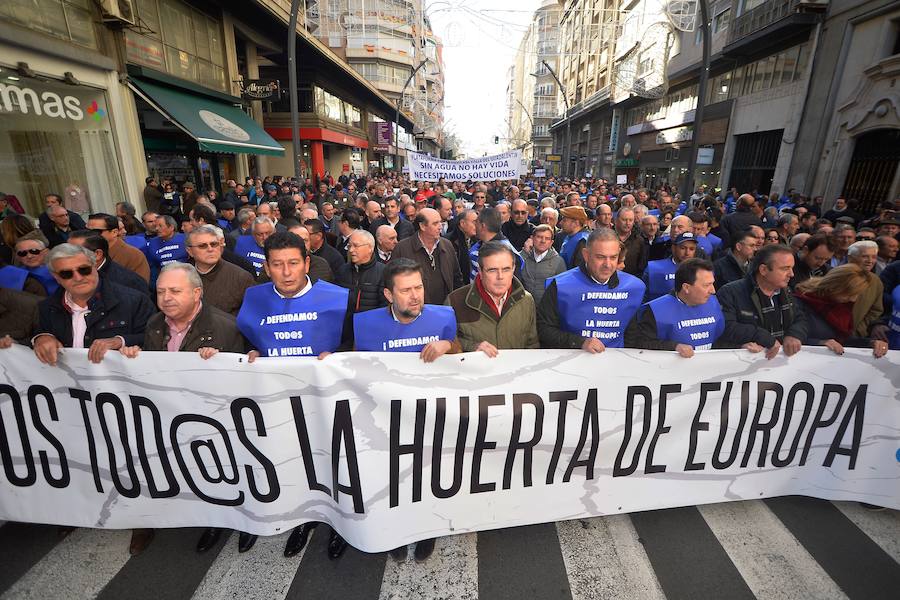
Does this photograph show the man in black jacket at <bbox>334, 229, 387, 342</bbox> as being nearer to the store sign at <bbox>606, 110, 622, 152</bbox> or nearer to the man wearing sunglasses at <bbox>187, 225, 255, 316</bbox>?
the man wearing sunglasses at <bbox>187, 225, 255, 316</bbox>

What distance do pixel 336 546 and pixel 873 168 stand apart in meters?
18.1

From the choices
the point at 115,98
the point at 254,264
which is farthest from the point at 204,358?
the point at 115,98

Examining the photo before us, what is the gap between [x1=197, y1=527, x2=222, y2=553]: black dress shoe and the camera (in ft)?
9.02

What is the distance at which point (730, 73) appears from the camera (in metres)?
22.7

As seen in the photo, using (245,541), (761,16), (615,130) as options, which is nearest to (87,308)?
(245,541)

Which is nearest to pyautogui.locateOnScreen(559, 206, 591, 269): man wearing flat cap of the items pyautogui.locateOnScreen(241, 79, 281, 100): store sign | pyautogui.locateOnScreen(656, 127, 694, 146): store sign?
pyautogui.locateOnScreen(241, 79, 281, 100): store sign

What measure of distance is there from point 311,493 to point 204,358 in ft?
3.36

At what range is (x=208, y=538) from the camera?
110 inches

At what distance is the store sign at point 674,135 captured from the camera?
26.4m

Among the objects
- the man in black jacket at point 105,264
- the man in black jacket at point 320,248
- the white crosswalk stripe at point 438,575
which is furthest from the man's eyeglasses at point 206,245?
the white crosswalk stripe at point 438,575

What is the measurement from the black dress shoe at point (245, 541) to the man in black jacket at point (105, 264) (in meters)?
2.02

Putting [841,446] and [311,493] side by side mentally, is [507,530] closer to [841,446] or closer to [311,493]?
[311,493]

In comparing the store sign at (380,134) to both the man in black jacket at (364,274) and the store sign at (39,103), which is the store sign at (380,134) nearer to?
the store sign at (39,103)

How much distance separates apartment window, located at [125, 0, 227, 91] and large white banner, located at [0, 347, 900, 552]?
12.1 m
